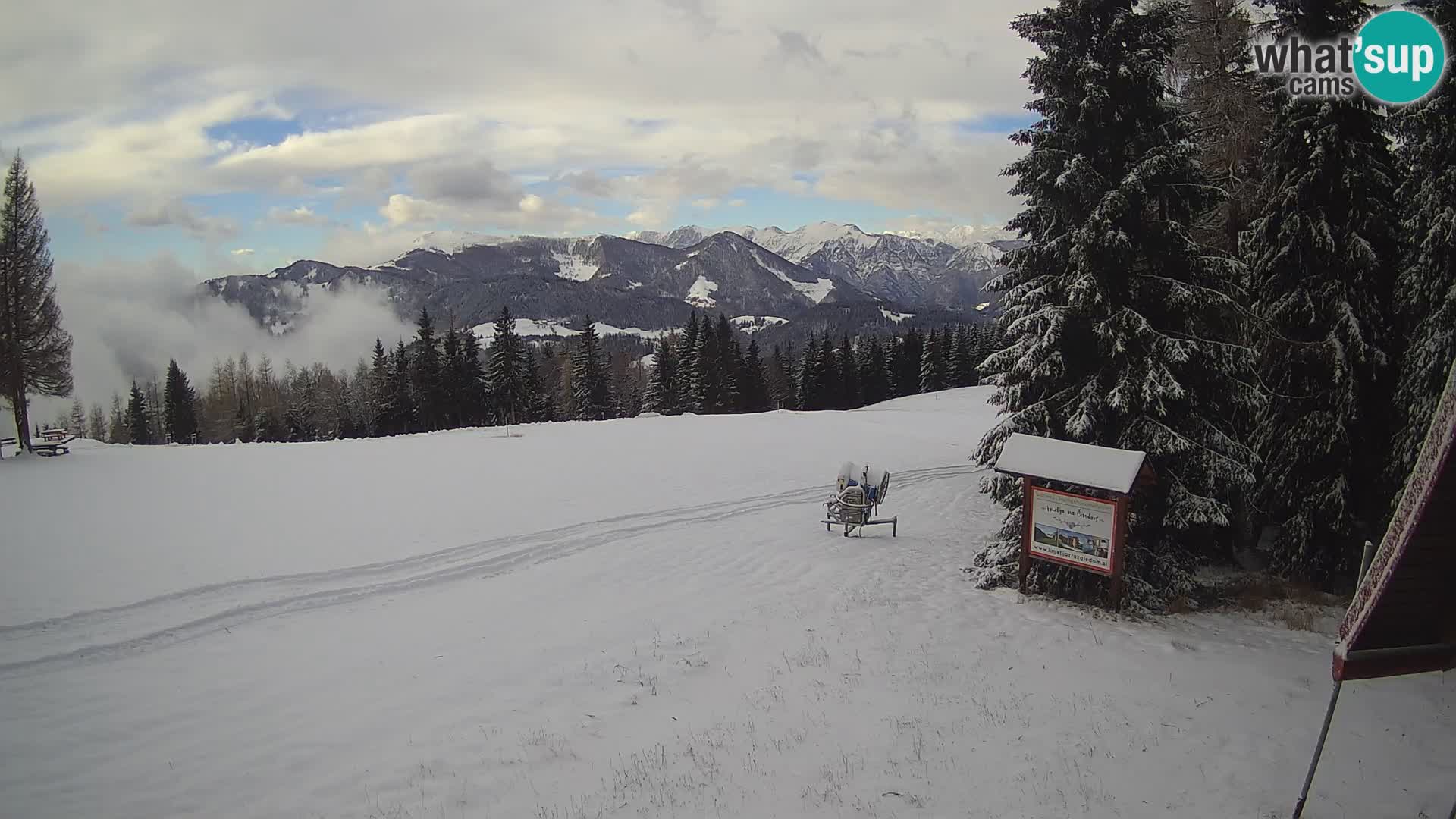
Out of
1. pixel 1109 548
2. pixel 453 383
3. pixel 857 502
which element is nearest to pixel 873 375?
pixel 453 383

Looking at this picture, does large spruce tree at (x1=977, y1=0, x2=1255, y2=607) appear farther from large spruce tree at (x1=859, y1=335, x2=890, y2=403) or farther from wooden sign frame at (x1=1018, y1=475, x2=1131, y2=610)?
large spruce tree at (x1=859, y1=335, x2=890, y2=403)

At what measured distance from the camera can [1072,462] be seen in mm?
11461

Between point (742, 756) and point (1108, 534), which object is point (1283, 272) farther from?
point (742, 756)

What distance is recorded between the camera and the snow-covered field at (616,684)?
7.05 metres

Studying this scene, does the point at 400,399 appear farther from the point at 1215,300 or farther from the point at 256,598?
the point at 1215,300

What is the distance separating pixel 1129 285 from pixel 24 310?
36.0 meters

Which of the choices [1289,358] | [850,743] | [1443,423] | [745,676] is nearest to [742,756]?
[850,743]

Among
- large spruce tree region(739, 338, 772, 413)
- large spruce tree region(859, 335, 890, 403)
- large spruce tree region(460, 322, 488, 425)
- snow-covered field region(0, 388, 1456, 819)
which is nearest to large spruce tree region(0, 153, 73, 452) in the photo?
snow-covered field region(0, 388, 1456, 819)

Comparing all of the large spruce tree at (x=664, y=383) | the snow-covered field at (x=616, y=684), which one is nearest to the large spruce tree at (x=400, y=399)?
the large spruce tree at (x=664, y=383)

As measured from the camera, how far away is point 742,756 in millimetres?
7652

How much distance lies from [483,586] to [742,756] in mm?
8217

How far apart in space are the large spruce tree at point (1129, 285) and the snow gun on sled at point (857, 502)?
588cm

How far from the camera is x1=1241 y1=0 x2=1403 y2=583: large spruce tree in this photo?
40.7 ft

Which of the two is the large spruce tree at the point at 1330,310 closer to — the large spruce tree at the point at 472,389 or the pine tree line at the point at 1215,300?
the pine tree line at the point at 1215,300
